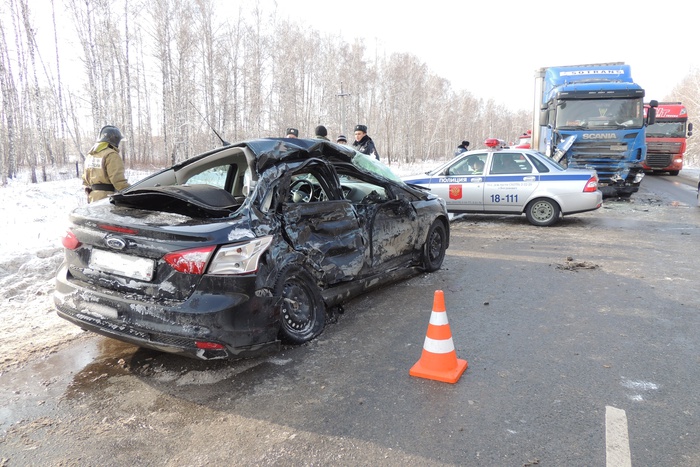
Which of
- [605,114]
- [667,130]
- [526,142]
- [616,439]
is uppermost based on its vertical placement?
[667,130]

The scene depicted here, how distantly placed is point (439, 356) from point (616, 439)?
3.80ft

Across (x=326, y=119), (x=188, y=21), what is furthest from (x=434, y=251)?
(x=326, y=119)

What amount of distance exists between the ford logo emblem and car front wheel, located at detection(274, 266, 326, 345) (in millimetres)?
1095

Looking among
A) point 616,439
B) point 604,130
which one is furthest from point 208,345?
point 604,130

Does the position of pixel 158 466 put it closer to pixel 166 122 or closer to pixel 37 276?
pixel 37 276

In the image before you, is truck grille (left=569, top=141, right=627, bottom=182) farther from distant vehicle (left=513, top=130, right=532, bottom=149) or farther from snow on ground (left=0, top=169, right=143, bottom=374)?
snow on ground (left=0, top=169, right=143, bottom=374)

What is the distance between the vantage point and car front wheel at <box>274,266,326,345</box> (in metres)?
3.59

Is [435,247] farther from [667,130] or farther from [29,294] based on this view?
[667,130]

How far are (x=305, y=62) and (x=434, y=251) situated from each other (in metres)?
39.9

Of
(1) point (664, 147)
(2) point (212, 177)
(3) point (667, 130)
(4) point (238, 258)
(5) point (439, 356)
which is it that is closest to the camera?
(4) point (238, 258)

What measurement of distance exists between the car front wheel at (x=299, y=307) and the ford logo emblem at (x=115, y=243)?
1.09m

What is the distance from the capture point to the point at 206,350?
118 inches

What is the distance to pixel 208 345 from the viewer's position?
9.81 ft

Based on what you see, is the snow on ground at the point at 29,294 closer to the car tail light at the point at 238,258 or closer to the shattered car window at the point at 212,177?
the shattered car window at the point at 212,177
